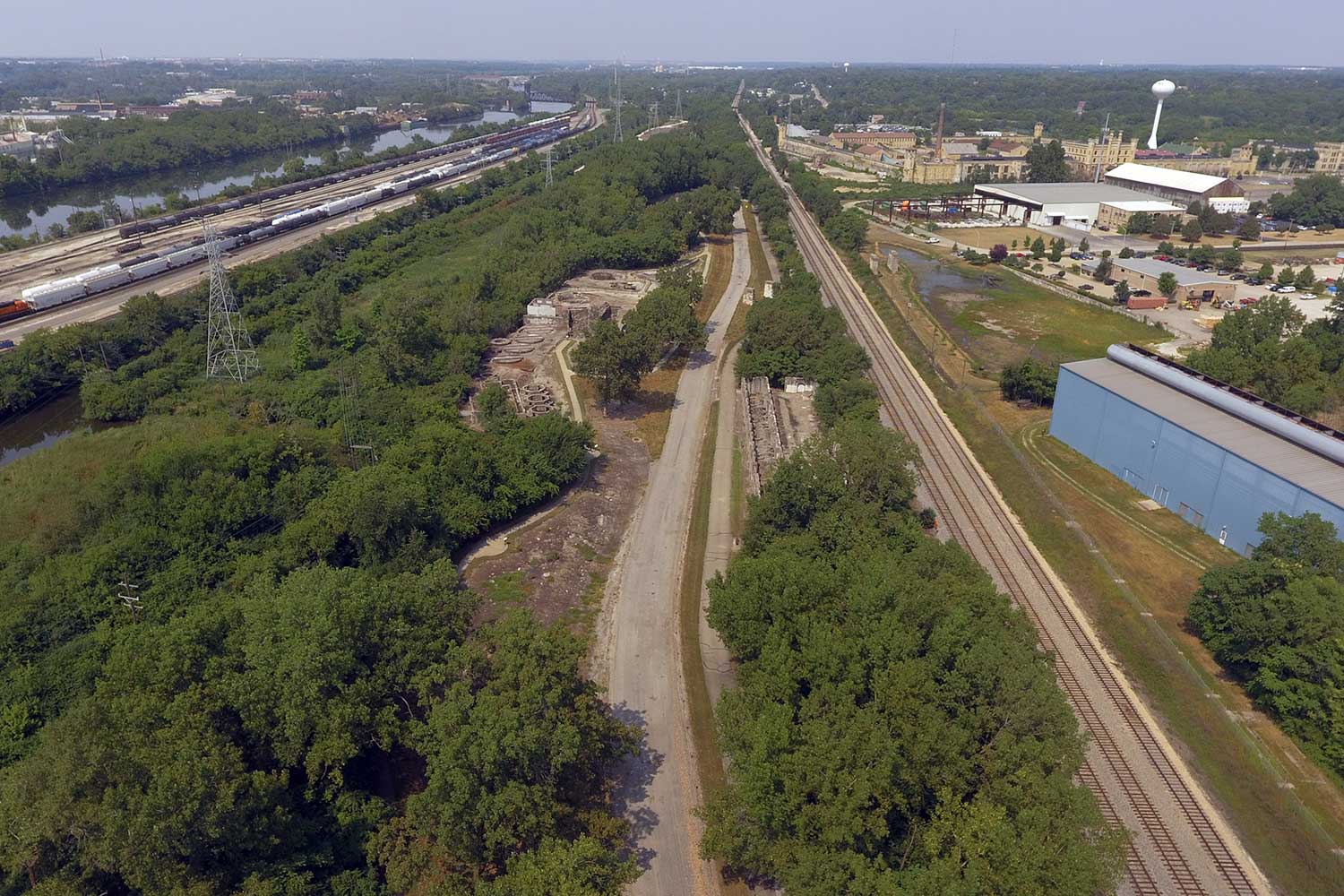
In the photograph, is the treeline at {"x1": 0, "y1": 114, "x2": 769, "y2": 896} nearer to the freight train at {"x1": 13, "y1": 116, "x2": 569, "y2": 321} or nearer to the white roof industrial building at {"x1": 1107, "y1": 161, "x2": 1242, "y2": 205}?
the freight train at {"x1": 13, "y1": 116, "x2": 569, "y2": 321}

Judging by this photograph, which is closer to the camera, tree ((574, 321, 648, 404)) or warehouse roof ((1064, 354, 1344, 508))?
warehouse roof ((1064, 354, 1344, 508))

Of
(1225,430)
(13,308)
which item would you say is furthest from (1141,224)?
Result: (13,308)

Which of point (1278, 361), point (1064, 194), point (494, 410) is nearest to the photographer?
point (494, 410)

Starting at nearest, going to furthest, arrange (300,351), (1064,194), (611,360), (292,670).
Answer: (292,670)
(611,360)
(300,351)
(1064,194)

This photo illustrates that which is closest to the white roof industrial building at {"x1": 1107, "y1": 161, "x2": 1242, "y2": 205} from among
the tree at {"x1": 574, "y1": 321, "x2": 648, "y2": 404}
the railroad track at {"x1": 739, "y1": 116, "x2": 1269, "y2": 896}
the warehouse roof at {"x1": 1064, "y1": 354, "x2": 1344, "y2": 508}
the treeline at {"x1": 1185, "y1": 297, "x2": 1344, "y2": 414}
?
the treeline at {"x1": 1185, "y1": 297, "x2": 1344, "y2": 414}

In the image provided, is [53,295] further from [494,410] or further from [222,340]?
[494,410]

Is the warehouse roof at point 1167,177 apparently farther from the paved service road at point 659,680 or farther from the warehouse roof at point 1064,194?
the paved service road at point 659,680
